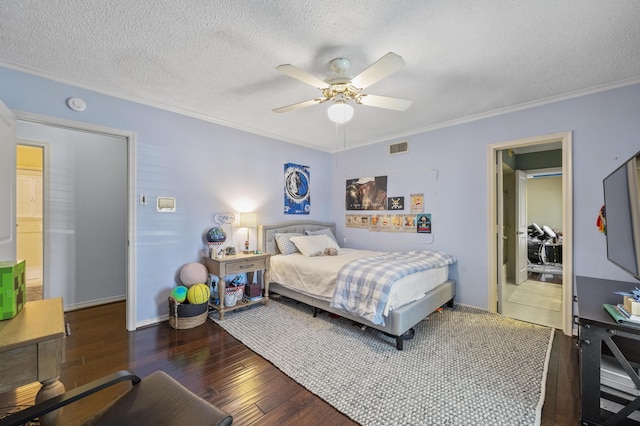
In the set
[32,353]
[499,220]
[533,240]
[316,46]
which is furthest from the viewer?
[533,240]

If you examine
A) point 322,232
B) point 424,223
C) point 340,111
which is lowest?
point 322,232

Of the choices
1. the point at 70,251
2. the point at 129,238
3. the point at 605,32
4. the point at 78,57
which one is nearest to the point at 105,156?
the point at 70,251

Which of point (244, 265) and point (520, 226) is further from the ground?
point (520, 226)

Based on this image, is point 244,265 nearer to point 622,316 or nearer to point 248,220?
point 248,220

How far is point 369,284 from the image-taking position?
2553mm

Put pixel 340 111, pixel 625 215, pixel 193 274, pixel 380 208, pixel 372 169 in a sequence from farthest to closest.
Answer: pixel 372 169
pixel 380 208
pixel 193 274
pixel 340 111
pixel 625 215

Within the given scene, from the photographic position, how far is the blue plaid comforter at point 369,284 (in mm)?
2432

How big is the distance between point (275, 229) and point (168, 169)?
1.71m

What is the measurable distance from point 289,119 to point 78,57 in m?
2.08

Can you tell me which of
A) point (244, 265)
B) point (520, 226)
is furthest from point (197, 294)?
point (520, 226)

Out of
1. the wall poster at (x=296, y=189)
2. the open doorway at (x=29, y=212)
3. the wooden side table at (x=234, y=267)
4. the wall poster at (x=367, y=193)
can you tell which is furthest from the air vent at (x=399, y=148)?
the open doorway at (x=29, y=212)

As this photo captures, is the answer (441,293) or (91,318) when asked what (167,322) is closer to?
(91,318)

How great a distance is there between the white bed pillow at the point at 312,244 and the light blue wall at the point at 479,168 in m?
0.74

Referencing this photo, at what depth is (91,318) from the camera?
125 inches
